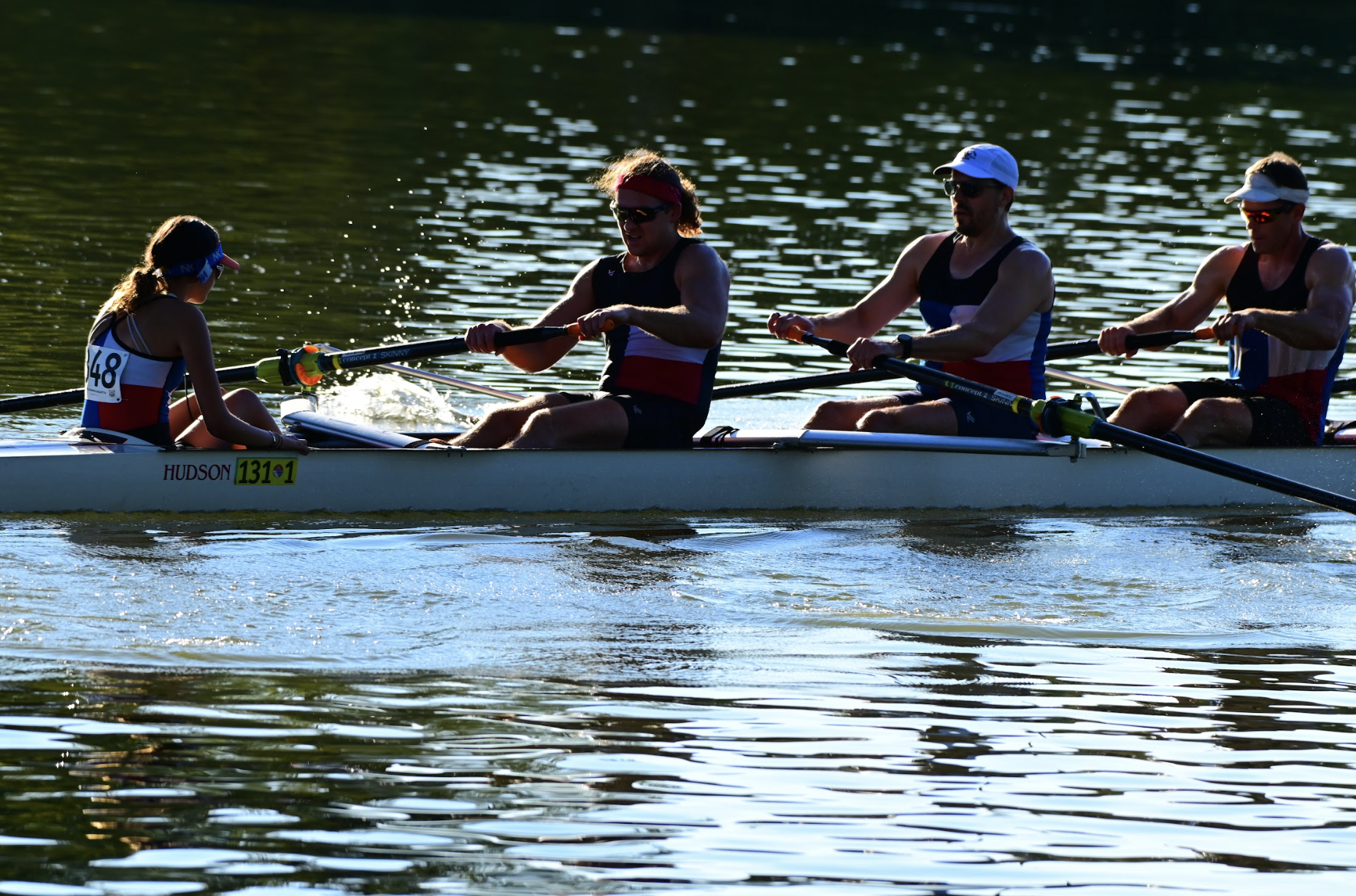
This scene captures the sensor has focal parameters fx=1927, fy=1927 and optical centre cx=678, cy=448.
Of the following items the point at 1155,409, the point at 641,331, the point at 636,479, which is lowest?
the point at 636,479

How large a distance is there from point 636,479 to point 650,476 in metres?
0.07

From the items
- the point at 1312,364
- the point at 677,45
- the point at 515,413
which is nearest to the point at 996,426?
the point at 1312,364

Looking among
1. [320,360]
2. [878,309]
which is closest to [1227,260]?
[878,309]

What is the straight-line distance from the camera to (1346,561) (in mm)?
9086

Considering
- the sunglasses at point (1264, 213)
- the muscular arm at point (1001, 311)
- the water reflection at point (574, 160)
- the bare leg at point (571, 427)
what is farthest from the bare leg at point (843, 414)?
the water reflection at point (574, 160)

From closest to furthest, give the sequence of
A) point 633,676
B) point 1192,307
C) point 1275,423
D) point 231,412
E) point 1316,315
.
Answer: point 633,676 → point 231,412 → point 1316,315 → point 1275,423 → point 1192,307

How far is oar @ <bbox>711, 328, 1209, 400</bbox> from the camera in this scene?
33.0 ft

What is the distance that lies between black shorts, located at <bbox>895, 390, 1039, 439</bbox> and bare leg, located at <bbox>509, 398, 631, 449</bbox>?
180 centimetres

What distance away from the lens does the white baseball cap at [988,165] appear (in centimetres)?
944

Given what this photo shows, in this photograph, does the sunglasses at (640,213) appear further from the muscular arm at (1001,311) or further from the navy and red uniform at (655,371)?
the muscular arm at (1001,311)

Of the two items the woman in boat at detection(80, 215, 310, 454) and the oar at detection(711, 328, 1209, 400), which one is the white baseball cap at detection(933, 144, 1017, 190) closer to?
the oar at detection(711, 328, 1209, 400)

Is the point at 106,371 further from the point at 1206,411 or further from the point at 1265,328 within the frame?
the point at 1265,328

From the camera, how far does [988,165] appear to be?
31.0ft

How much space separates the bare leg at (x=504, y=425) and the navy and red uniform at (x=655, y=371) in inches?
4.6
